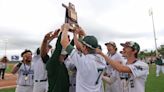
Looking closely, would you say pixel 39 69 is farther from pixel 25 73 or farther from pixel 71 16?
pixel 71 16

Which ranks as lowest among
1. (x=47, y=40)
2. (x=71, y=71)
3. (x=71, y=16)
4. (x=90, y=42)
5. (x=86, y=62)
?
(x=71, y=71)

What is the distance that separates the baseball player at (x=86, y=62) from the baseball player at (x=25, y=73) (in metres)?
4.08

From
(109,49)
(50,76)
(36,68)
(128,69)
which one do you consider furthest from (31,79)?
(128,69)

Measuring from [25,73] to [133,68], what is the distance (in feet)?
14.2

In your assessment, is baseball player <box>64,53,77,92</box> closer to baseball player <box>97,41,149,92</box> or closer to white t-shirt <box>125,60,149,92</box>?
baseball player <box>97,41,149,92</box>

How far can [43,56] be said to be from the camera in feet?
22.7

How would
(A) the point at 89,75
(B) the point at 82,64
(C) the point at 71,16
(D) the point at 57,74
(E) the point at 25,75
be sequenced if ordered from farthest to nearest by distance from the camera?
1. (E) the point at 25,75
2. (D) the point at 57,74
3. (C) the point at 71,16
4. (A) the point at 89,75
5. (B) the point at 82,64

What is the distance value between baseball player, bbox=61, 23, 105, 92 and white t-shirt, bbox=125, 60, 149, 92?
0.64m

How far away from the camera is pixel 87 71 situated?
5.05m

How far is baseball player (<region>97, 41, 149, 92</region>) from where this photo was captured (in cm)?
557

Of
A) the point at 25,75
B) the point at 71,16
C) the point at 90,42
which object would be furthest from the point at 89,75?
the point at 25,75

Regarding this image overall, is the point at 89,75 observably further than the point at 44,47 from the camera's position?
No

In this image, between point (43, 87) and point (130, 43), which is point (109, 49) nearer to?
point (43, 87)

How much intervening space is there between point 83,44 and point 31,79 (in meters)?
4.27
